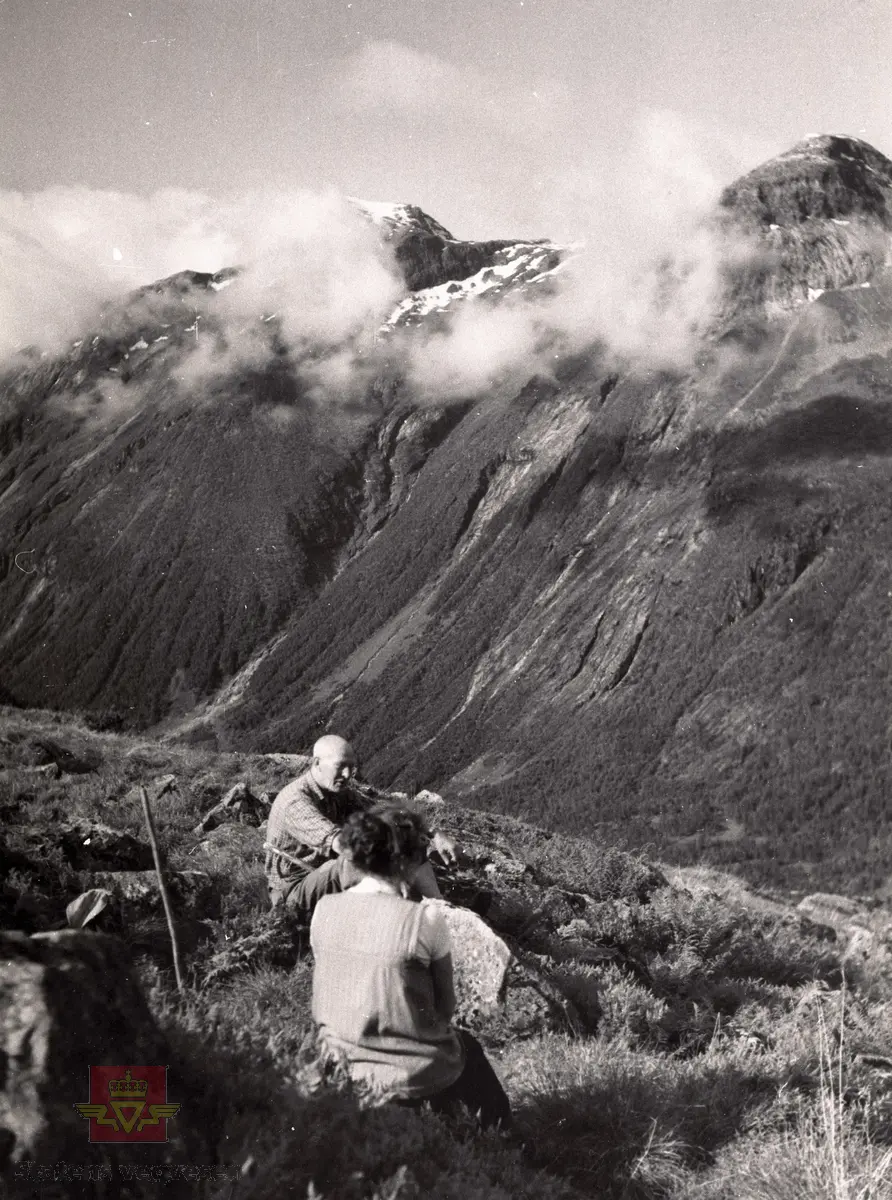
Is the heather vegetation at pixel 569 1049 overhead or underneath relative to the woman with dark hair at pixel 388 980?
underneath

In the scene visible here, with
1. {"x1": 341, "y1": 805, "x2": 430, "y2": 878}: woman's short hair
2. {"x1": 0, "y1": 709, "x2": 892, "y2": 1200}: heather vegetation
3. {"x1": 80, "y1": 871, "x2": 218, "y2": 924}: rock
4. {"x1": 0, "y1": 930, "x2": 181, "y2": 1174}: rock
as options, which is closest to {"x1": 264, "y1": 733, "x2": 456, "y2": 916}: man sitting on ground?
{"x1": 0, "y1": 709, "x2": 892, "y2": 1200}: heather vegetation

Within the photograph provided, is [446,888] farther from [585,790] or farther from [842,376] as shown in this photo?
[842,376]

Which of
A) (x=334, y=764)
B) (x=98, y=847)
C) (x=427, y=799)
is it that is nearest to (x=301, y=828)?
(x=334, y=764)

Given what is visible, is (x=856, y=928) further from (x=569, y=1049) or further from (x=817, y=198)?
(x=817, y=198)

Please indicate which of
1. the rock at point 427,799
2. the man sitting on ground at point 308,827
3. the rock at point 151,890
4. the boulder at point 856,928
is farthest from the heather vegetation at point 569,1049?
the rock at point 427,799

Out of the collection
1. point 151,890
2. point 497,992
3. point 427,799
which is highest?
point 151,890

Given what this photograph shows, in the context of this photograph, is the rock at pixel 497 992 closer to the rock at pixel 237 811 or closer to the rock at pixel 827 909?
the rock at pixel 237 811
